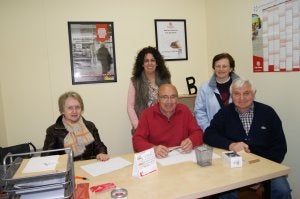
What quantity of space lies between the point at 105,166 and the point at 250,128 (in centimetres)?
A: 112

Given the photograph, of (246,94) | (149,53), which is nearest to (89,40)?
(149,53)

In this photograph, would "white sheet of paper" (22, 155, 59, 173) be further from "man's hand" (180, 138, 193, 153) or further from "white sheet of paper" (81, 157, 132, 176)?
"man's hand" (180, 138, 193, 153)

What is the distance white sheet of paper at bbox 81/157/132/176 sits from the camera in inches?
68.7

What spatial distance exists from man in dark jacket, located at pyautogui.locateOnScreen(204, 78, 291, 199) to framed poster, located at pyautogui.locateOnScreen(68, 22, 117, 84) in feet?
5.46

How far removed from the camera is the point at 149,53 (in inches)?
114

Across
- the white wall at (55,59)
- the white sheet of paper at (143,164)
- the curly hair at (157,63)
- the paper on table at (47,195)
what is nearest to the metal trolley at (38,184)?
the paper on table at (47,195)

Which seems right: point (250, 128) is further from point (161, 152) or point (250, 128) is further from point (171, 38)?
point (171, 38)

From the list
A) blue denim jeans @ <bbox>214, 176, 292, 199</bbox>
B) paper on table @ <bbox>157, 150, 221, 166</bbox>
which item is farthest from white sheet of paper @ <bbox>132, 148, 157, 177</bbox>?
blue denim jeans @ <bbox>214, 176, 292, 199</bbox>

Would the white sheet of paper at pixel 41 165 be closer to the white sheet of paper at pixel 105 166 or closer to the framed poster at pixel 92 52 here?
the white sheet of paper at pixel 105 166

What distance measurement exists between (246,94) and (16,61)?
242 centimetres

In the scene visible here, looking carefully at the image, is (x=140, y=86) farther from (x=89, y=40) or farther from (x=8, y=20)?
(x=8, y=20)

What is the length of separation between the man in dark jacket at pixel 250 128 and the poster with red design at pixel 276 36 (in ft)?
2.25

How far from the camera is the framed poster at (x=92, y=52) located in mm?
3217

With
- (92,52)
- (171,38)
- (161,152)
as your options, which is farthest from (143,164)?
(171,38)
